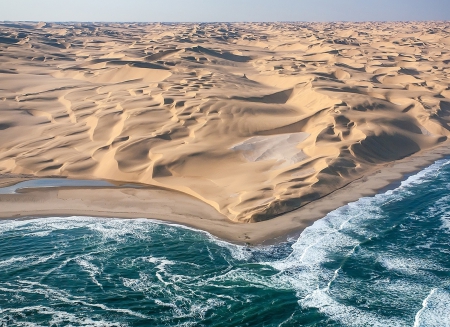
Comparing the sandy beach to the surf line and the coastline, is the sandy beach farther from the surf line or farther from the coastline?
the surf line

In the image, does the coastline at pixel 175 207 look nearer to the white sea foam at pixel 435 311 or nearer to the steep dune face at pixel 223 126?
the steep dune face at pixel 223 126

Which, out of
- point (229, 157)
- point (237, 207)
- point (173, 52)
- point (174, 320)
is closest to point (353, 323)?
point (174, 320)

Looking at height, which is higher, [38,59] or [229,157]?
[38,59]

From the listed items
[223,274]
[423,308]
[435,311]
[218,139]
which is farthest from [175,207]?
[435,311]

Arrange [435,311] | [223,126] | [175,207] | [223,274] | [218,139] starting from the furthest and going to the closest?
[223,126]
[218,139]
[175,207]
[223,274]
[435,311]

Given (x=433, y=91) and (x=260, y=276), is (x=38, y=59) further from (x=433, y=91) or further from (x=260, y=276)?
(x=260, y=276)

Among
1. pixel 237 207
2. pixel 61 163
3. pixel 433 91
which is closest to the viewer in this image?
pixel 237 207

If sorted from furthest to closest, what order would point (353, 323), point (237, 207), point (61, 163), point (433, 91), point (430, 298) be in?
point (433, 91) < point (61, 163) < point (237, 207) < point (430, 298) < point (353, 323)

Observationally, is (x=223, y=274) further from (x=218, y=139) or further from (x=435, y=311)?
(x=218, y=139)
